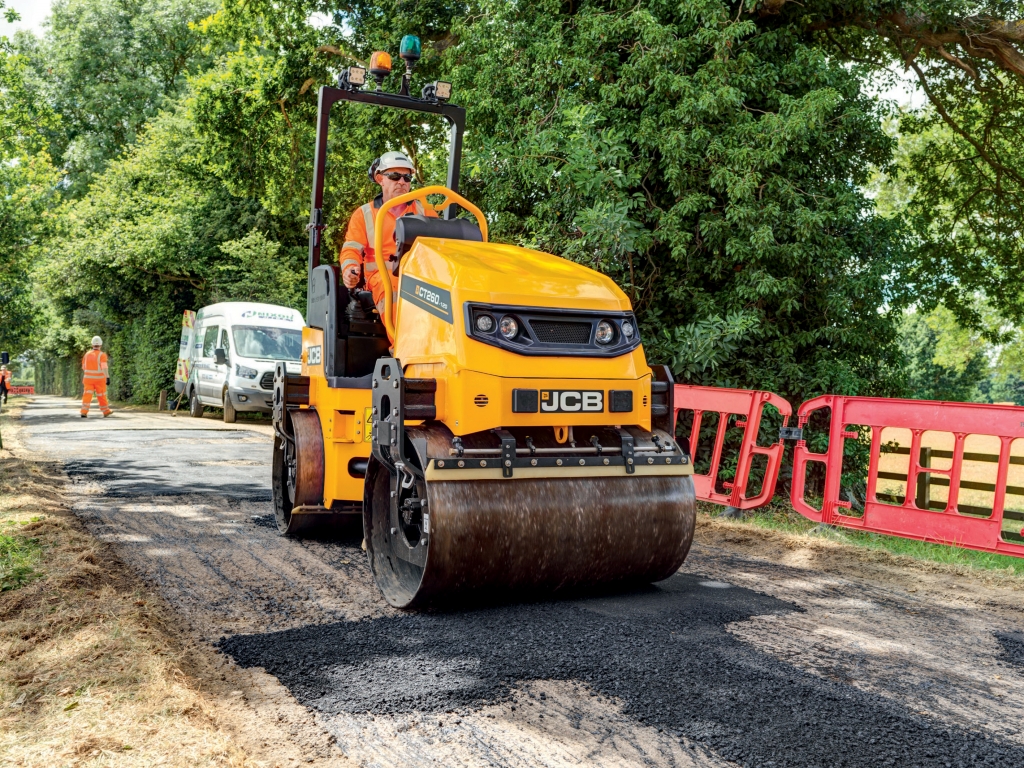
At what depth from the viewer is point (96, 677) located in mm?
3688

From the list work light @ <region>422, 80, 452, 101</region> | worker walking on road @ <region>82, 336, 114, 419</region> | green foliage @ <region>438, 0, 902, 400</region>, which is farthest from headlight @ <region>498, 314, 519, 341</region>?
worker walking on road @ <region>82, 336, 114, 419</region>

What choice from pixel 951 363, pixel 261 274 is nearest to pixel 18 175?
pixel 261 274

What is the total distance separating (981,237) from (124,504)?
1295 cm

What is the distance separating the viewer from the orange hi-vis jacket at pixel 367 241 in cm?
629

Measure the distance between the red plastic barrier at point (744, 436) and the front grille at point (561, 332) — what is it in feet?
11.0

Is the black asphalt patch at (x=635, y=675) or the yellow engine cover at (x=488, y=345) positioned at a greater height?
the yellow engine cover at (x=488, y=345)

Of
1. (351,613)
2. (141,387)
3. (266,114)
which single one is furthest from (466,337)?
(141,387)

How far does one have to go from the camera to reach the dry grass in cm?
304

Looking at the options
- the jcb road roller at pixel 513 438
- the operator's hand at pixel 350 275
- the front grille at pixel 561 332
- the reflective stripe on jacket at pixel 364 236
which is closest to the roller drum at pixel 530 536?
the jcb road roller at pixel 513 438

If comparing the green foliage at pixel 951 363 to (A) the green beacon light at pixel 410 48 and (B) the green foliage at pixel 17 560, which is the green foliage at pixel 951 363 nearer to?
(A) the green beacon light at pixel 410 48

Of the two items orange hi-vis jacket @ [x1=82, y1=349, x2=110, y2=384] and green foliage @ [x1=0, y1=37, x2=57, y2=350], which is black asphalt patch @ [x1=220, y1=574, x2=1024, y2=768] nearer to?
orange hi-vis jacket @ [x1=82, y1=349, x2=110, y2=384]

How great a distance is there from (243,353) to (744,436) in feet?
48.7

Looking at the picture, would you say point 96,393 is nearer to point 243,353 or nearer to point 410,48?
point 243,353

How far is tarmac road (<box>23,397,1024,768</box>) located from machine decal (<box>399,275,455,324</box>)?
1.59m
